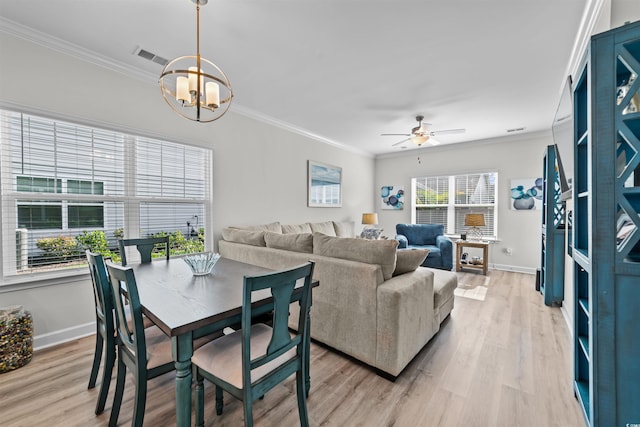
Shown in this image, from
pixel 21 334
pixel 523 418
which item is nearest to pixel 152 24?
pixel 21 334

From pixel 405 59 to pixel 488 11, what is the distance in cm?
76

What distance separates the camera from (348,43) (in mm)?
2314

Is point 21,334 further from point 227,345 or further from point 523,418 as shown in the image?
point 523,418

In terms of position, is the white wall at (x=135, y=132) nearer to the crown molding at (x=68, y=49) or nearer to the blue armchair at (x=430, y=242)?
the crown molding at (x=68, y=49)

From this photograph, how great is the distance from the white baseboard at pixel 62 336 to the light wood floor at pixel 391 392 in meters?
0.07

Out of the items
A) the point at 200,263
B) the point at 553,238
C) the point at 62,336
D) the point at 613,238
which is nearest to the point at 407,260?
the point at 613,238

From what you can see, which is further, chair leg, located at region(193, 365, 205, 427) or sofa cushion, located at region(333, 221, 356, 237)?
sofa cushion, located at region(333, 221, 356, 237)

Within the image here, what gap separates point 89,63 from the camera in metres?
2.49

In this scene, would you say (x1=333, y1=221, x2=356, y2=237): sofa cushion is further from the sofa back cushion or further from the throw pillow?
the throw pillow

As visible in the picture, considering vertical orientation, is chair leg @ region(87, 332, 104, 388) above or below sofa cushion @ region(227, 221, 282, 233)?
below

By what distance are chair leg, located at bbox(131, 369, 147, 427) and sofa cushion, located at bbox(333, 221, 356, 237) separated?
13.5ft

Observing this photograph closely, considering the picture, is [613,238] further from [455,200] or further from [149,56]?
[455,200]

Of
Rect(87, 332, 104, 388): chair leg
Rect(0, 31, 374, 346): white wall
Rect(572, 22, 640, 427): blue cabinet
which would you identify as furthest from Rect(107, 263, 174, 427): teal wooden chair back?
Rect(572, 22, 640, 427): blue cabinet

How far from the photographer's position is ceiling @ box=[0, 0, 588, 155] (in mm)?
1910
